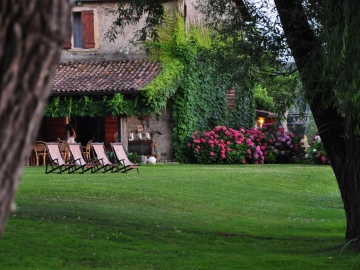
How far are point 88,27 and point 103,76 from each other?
2.17m

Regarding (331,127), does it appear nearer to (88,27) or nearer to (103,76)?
(103,76)

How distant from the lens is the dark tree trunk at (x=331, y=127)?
11.6 m

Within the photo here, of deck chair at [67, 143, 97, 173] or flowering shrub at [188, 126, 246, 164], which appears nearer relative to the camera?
deck chair at [67, 143, 97, 173]

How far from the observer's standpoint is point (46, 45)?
103 inches

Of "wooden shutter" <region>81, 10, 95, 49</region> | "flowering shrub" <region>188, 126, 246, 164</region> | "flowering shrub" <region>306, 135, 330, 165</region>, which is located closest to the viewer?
"flowering shrub" <region>188, 126, 246, 164</region>

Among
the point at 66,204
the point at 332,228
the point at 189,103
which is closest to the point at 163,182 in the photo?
the point at 66,204

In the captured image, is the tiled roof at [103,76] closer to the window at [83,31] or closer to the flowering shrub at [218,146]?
the window at [83,31]

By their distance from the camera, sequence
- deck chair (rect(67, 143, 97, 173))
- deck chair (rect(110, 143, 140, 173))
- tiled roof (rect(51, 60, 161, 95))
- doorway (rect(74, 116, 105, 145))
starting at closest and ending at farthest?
→ deck chair (rect(67, 143, 97, 173)) < deck chair (rect(110, 143, 140, 173)) < tiled roof (rect(51, 60, 161, 95)) < doorway (rect(74, 116, 105, 145))

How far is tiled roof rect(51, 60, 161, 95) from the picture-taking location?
31.2 meters

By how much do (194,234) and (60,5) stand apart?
10.8 meters

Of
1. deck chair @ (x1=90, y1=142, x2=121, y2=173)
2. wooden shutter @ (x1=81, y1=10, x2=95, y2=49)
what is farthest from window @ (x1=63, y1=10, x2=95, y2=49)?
deck chair @ (x1=90, y1=142, x2=121, y2=173)

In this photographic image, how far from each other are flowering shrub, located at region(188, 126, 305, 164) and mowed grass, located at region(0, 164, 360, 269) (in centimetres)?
876

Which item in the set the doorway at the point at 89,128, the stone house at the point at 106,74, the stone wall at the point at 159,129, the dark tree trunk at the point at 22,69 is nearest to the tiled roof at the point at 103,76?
the stone house at the point at 106,74

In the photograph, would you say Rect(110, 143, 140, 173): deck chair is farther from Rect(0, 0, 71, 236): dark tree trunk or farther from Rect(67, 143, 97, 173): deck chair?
Rect(0, 0, 71, 236): dark tree trunk
